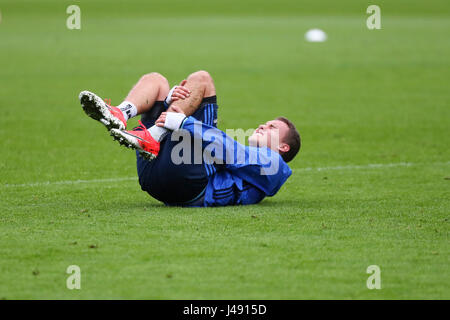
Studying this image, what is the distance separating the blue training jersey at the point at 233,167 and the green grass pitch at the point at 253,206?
0.18m

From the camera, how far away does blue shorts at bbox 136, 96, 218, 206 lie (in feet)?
24.6

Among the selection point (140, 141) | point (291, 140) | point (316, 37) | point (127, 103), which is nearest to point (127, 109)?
point (127, 103)

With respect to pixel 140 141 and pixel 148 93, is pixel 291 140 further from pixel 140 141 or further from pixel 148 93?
pixel 140 141

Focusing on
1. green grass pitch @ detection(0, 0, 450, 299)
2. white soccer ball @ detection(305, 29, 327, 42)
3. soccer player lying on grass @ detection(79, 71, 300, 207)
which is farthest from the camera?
white soccer ball @ detection(305, 29, 327, 42)

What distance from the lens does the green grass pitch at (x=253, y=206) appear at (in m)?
5.66

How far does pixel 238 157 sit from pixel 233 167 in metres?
0.11

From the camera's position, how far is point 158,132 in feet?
24.8

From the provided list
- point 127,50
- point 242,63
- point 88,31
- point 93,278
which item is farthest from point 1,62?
point 93,278

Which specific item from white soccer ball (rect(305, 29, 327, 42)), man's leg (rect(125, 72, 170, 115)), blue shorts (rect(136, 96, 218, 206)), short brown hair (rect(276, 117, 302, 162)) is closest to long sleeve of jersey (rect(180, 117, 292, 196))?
blue shorts (rect(136, 96, 218, 206))

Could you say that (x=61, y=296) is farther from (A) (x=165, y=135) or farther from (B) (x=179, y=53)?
(B) (x=179, y=53)

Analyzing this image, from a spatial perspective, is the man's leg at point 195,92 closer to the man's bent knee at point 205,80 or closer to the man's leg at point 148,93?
the man's bent knee at point 205,80

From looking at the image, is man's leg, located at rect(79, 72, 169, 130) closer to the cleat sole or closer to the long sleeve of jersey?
the cleat sole

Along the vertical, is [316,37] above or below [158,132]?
above

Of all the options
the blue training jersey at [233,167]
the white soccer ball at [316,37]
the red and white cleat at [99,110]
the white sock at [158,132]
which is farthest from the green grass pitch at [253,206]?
the white soccer ball at [316,37]
